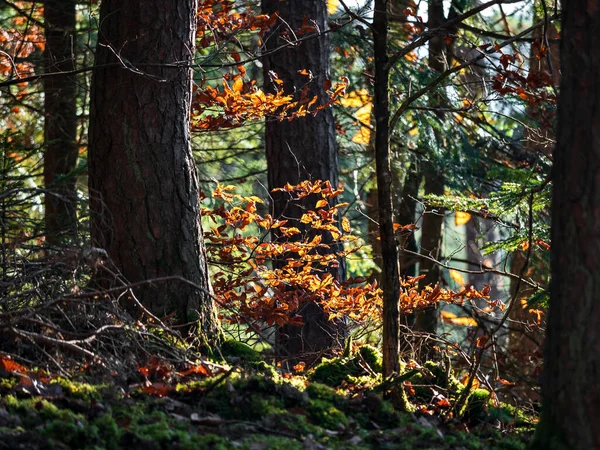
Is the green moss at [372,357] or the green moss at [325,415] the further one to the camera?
the green moss at [372,357]

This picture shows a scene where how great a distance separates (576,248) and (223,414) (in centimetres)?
199

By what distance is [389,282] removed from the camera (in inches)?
180

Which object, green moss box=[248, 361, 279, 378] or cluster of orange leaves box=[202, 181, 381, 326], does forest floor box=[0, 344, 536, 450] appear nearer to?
green moss box=[248, 361, 279, 378]

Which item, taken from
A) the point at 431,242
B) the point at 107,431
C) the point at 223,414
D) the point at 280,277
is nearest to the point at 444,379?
the point at 280,277

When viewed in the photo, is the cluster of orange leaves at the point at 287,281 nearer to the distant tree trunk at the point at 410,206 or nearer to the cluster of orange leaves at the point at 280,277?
the cluster of orange leaves at the point at 280,277

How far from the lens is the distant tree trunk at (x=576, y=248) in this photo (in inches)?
120

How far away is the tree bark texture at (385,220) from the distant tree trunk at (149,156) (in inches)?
52.2

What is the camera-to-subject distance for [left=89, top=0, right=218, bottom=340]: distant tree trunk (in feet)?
16.8

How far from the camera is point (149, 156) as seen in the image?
520cm

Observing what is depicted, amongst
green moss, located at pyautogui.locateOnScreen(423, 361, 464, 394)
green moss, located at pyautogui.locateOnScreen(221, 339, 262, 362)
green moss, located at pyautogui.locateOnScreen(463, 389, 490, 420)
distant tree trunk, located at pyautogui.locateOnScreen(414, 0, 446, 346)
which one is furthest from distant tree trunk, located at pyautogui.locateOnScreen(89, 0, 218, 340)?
distant tree trunk, located at pyautogui.locateOnScreen(414, 0, 446, 346)

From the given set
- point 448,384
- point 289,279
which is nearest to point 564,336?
point 448,384

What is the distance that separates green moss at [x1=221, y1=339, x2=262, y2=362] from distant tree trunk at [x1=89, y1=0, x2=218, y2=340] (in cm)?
16

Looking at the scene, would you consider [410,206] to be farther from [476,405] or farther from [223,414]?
[223,414]

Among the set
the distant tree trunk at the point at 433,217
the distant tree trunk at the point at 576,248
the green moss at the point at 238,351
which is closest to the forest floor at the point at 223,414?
the green moss at the point at 238,351
